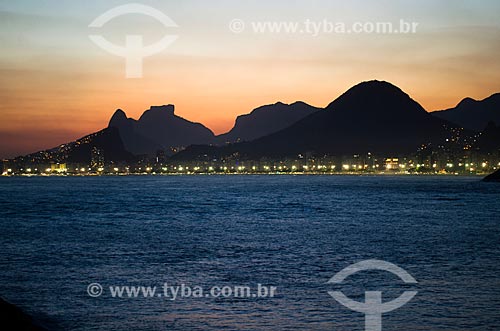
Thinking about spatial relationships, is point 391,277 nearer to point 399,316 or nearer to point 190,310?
point 399,316

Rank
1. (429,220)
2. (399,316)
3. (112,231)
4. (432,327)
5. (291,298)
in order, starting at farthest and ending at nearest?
(429,220) < (112,231) < (291,298) < (399,316) < (432,327)

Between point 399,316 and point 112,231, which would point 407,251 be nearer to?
point 399,316

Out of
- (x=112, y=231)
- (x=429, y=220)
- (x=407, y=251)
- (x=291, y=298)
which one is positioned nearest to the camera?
(x=291, y=298)

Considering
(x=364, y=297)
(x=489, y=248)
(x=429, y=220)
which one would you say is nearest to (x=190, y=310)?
(x=364, y=297)

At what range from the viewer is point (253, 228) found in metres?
54.6

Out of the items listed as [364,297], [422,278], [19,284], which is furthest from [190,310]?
[422,278]

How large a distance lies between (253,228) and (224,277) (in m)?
27.3

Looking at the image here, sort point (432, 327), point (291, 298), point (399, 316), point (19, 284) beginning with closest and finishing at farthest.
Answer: point (432, 327) → point (399, 316) → point (291, 298) → point (19, 284)

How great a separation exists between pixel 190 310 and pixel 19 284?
9.53 m

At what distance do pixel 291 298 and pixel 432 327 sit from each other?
572cm

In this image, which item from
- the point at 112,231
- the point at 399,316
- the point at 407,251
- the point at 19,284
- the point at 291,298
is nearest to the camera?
the point at 399,316

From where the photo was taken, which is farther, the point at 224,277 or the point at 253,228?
the point at 253,228

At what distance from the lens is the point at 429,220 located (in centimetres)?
6231

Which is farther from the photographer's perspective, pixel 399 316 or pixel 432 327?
pixel 399 316
